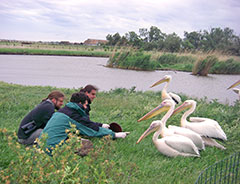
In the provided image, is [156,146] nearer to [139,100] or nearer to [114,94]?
[139,100]

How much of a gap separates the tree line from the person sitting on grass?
20192 mm

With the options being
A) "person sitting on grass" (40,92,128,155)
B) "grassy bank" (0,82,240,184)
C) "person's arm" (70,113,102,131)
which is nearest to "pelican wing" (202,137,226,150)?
"grassy bank" (0,82,240,184)

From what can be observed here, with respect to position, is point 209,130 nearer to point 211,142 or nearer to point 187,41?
point 211,142

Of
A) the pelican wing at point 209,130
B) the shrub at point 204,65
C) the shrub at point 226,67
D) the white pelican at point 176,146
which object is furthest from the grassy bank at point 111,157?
the shrub at point 226,67

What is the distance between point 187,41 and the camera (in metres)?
43.9

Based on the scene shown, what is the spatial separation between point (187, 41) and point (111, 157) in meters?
42.4

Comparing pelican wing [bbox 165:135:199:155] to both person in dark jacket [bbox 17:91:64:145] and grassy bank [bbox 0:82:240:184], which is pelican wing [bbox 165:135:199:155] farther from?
person in dark jacket [bbox 17:91:64:145]

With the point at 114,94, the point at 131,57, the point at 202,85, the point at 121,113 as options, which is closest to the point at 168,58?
the point at 131,57

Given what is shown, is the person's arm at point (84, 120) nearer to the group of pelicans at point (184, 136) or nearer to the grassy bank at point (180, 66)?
the group of pelicans at point (184, 136)

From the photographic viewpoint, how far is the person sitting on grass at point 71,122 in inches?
151

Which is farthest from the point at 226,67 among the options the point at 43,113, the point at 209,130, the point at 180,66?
the point at 43,113

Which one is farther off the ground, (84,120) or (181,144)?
(84,120)

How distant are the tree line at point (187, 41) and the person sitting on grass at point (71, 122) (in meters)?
20.2

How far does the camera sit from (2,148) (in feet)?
12.6
